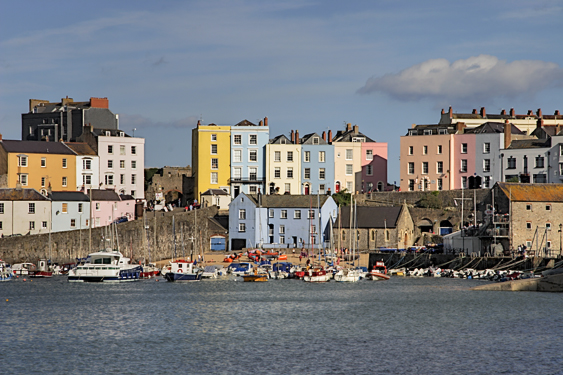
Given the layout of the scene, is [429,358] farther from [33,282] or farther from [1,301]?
[33,282]

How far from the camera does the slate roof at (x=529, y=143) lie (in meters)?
82.2

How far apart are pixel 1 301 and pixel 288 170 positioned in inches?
1608

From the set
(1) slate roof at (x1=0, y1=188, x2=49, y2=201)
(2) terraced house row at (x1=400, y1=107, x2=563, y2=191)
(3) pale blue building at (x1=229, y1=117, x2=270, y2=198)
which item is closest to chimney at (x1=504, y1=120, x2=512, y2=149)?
(2) terraced house row at (x1=400, y1=107, x2=563, y2=191)

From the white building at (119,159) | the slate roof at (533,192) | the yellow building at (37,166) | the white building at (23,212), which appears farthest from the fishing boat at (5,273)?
the slate roof at (533,192)

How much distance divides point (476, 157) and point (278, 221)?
22.3m

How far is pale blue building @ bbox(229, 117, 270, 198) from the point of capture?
88188mm

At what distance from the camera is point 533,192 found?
220 ft

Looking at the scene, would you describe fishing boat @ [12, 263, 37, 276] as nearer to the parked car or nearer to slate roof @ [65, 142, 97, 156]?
the parked car

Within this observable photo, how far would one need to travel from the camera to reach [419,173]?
8862 centimetres

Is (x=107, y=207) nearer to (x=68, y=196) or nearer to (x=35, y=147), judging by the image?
(x=68, y=196)

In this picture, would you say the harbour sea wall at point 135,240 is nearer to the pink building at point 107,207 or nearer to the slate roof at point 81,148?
the pink building at point 107,207

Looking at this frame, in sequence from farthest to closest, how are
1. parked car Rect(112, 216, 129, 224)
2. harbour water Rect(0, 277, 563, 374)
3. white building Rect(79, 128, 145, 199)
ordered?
white building Rect(79, 128, 145, 199) → parked car Rect(112, 216, 129, 224) → harbour water Rect(0, 277, 563, 374)

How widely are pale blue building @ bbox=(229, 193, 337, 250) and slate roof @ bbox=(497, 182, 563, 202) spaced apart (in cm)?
1732

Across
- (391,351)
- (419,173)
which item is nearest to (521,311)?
(391,351)
